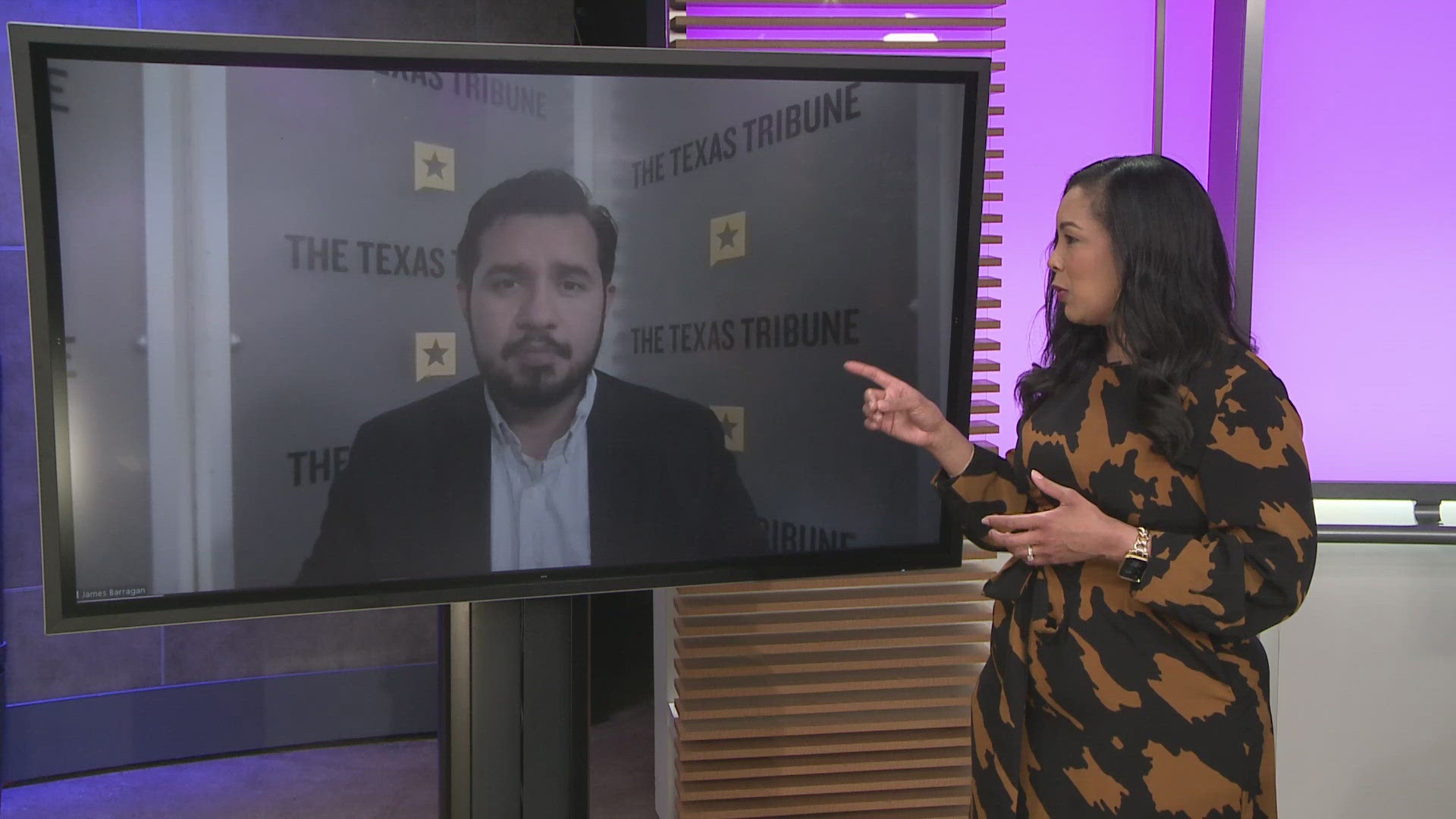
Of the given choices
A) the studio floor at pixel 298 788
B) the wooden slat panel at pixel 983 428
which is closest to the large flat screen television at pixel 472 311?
the wooden slat panel at pixel 983 428

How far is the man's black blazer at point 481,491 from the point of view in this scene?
179 centimetres

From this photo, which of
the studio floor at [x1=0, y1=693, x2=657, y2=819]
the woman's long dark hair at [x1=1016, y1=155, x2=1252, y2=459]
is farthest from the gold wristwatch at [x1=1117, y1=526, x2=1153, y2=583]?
the studio floor at [x1=0, y1=693, x2=657, y2=819]

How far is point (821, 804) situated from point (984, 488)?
57.5 inches

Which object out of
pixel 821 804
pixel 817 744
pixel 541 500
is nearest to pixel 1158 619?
pixel 541 500

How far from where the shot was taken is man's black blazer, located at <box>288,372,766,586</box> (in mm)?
1788

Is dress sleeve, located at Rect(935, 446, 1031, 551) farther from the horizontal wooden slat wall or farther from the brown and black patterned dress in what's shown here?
the horizontal wooden slat wall

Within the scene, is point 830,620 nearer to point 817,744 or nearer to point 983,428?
point 817,744

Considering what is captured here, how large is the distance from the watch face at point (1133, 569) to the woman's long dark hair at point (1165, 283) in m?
0.19

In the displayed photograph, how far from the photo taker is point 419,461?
A: 182cm

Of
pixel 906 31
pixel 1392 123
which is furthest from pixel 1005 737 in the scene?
pixel 1392 123

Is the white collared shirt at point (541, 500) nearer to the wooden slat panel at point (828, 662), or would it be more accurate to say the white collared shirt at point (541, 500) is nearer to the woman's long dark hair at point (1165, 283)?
the woman's long dark hair at point (1165, 283)

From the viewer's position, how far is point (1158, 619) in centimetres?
173

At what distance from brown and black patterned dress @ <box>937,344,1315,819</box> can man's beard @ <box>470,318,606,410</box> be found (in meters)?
0.86

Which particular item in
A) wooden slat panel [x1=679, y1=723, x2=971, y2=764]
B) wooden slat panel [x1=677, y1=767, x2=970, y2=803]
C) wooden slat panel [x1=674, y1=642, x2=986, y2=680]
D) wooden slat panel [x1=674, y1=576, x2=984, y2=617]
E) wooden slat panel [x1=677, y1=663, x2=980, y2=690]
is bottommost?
wooden slat panel [x1=677, y1=767, x2=970, y2=803]
